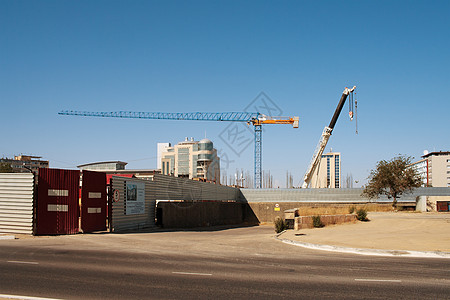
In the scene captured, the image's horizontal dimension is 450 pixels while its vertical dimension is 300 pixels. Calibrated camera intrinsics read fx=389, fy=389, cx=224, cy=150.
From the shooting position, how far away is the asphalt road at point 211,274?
849 centimetres

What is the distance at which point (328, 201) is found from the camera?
63.5 meters

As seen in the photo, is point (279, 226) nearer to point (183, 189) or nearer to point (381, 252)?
point (381, 252)

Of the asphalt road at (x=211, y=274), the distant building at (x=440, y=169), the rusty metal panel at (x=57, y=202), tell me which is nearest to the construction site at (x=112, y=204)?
the rusty metal panel at (x=57, y=202)

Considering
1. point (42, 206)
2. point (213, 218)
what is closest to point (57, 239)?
point (42, 206)

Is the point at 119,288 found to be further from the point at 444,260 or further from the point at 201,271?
the point at 444,260

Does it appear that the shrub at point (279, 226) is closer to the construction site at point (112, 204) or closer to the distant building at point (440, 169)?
the construction site at point (112, 204)

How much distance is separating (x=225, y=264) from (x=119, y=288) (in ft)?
14.6

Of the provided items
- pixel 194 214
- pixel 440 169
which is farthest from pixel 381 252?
pixel 440 169

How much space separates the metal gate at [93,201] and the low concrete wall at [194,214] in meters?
6.46

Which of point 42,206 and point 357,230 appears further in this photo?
point 357,230

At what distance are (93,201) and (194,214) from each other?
44.0ft

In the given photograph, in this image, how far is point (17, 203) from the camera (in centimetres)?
2188

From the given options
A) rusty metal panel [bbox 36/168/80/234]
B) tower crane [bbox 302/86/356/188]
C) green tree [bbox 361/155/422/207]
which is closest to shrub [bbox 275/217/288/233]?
rusty metal panel [bbox 36/168/80/234]

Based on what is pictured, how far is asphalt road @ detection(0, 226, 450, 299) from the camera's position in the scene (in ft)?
27.9
